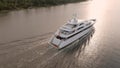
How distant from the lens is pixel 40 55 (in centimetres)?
2170

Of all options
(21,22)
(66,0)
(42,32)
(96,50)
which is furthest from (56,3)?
Answer: (96,50)

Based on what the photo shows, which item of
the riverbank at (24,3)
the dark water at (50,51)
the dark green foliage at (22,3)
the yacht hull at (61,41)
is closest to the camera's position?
the dark water at (50,51)

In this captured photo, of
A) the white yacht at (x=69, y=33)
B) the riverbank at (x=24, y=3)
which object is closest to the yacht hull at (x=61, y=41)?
the white yacht at (x=69, y=33)

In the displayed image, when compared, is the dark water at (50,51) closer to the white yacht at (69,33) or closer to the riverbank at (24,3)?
the white yacht at (69,33)

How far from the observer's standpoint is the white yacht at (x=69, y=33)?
24484 millimetres

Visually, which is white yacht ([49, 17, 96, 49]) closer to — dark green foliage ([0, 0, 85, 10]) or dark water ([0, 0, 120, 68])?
dark water ([0, 0, 120, 68])

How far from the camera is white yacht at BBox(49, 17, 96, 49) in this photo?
80.3ft

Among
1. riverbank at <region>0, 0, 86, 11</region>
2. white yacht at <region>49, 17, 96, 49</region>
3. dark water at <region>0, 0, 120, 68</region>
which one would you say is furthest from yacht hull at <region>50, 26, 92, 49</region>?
riverbank at <region>0, 0, 86, 11</region>

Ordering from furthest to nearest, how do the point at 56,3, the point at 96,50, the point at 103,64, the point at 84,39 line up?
1. the point at 56,3
2. the point at 84,39
3. the point at 96,50
4. the point at 103,64

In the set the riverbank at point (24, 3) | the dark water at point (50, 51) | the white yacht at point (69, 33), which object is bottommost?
the dark water at point (50, 51)

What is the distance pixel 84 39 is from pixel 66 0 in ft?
133

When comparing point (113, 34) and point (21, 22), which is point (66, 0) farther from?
point (113, 34)

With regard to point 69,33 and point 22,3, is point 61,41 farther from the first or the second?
point 22,3

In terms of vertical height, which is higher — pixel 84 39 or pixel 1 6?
pixel 1 6
